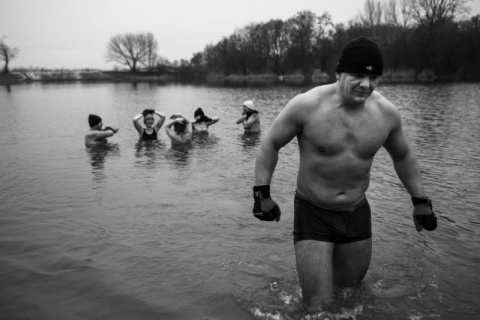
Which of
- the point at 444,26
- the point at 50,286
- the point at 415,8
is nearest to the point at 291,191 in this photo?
the point at 50,286

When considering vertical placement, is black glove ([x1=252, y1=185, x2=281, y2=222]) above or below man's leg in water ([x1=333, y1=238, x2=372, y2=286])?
above

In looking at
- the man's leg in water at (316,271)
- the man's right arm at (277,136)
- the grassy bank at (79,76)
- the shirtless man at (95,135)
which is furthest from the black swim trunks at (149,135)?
the grassy bank at (79,76)

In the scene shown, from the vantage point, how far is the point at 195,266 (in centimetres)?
429

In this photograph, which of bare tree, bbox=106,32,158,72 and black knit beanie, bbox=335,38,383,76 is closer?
black knit beanie, bbox=335,38,383,76

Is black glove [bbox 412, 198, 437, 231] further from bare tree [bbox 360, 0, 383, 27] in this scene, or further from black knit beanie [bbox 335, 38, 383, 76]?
bare tree [bbox 360, 0, 383, 27]

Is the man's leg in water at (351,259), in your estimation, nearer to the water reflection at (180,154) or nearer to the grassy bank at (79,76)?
the water reflection at (180,154)

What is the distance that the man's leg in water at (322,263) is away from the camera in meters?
2.88

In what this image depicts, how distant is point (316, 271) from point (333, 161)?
0.85 meters

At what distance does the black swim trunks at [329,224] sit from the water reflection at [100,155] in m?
5.77

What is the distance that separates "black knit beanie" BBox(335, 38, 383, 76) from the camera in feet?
9.05

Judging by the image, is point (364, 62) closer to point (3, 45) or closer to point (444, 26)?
point (444, 26)

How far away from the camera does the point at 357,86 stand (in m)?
2.79

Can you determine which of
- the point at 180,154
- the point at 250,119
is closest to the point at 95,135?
the point at 180,154

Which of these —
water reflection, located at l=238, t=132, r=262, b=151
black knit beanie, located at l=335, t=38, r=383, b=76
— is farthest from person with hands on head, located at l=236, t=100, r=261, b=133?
black knit beanie, located at l=335, t=38, r=383, b=76
